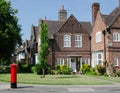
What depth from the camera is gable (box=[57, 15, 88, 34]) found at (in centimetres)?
5200

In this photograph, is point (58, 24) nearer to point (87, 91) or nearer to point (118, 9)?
point (118, 9)

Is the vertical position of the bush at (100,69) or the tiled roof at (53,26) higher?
the tiled roof at (53,26)

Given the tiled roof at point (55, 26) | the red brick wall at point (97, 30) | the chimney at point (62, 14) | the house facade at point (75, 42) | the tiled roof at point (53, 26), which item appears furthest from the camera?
the chimney at point (62, 14)

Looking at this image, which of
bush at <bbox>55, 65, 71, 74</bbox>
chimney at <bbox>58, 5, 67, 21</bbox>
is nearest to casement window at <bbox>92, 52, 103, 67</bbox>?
bush at <bbox>55, 65, 71, 74</bbox>

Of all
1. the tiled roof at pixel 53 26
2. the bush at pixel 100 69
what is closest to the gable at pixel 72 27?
the tiled roof at pixel 53 26

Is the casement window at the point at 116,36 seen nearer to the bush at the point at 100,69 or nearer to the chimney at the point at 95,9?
the bush at the point at 100,69

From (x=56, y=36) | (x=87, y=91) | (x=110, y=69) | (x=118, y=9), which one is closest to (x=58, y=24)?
(x=56, y=36)

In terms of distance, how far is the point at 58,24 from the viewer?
55.1 metres

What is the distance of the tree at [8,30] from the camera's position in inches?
2074

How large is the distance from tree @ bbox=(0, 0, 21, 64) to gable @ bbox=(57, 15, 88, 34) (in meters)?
8.24

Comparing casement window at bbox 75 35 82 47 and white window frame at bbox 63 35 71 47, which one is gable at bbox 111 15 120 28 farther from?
white window frame at bbox 63 35 71 47

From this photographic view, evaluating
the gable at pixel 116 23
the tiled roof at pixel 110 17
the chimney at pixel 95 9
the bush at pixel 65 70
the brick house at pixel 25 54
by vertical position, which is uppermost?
the chimney at pixel 95 9

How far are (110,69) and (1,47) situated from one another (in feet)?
63.7

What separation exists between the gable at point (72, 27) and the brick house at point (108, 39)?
11.6 feet
